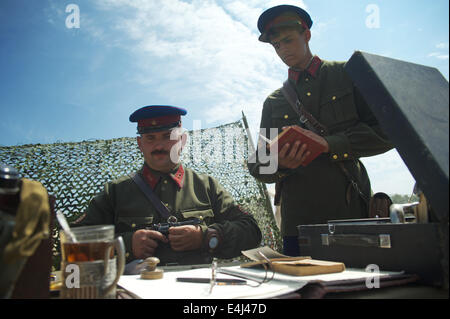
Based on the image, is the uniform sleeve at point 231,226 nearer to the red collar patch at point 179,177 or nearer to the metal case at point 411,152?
the red collar patch at point 179,177

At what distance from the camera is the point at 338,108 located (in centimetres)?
216

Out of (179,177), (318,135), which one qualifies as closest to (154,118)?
(179,177)

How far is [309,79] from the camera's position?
2.38 m

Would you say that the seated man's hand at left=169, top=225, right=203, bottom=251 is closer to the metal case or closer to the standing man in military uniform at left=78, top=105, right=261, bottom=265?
the standing man in military uniform at left=78, top=105, right=261, bottom=265

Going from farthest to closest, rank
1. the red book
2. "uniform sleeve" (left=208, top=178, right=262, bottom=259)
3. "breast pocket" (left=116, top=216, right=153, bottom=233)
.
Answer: "breast pocket" (left=116, top=216, right=153, bottom=233), "uniform sleeve" (left=208, top=178, right=262, bottom=259), the red book

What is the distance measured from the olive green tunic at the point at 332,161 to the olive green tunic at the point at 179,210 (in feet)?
1.13

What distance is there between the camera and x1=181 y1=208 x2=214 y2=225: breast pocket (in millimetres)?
2371

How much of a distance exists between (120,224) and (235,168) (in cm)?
158

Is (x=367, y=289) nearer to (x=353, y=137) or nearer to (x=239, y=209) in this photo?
(x=353, y=137)

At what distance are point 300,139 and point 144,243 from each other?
1.12 meters

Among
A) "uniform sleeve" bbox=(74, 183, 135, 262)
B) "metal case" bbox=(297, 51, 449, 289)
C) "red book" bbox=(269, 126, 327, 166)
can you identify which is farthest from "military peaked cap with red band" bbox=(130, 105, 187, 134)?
"metal case" bbox=(297, 51, 449, 289)

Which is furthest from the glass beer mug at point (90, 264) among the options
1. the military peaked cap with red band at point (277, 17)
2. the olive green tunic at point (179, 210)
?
the military peaked cap with red band at point (277, 17)

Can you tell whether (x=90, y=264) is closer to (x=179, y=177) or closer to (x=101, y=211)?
(x=101, y=211)

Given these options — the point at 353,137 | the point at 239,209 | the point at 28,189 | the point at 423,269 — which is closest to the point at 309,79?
the point at 353,137
